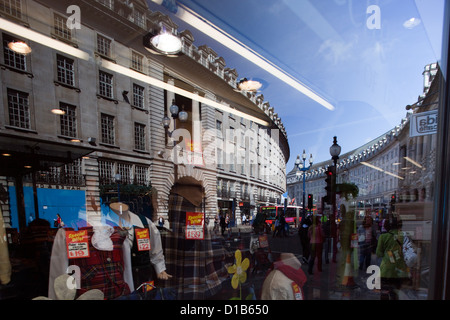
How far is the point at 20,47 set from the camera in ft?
5.60

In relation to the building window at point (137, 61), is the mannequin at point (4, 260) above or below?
below

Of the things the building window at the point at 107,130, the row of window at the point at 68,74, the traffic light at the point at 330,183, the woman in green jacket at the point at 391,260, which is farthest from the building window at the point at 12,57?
the woman in green jacket at the point at 391,260

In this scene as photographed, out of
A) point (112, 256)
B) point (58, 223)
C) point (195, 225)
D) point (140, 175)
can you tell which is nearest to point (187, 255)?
point (195, 225)

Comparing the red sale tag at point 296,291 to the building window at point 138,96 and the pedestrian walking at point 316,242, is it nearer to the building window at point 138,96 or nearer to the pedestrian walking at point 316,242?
the pedestrian walking at point 316,242

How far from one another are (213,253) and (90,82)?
1.94m

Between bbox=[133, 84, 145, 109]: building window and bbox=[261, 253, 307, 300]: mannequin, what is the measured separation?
72.8 inches

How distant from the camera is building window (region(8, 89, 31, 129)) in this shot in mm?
1711

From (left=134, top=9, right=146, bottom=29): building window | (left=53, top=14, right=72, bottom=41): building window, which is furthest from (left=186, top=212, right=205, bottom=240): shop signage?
(left=53, top=14, right=72, bottom=41): building window

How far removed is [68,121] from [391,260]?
3371mm

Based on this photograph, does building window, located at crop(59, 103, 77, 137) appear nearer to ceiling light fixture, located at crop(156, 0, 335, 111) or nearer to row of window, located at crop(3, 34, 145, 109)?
row of window, located at crop(3, 34, 145, 109)

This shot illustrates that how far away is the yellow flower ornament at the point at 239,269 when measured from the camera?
2.01 m

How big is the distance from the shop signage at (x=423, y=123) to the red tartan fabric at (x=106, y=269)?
2650 mm

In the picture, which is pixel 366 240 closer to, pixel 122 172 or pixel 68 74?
pixel 122 172
